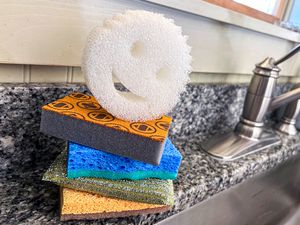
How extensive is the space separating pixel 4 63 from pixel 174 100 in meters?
0.23

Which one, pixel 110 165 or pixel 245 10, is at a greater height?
pixel 245 10

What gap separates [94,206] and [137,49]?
0.20m

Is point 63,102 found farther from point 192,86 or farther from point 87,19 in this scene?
point 192,86

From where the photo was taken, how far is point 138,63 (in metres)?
0.33

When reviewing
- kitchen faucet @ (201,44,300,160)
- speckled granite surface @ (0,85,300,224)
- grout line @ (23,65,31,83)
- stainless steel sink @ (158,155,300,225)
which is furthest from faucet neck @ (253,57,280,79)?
grout line @ (23,65,31,83)

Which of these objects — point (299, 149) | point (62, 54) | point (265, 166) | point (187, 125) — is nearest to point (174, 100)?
point (62, 54)

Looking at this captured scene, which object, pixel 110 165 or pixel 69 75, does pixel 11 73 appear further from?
pixel 110 165

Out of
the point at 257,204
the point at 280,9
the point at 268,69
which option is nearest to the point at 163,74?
the point at 268,69

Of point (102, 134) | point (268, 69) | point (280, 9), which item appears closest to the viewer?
point (102, 134)

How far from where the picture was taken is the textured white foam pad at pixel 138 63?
0.31m

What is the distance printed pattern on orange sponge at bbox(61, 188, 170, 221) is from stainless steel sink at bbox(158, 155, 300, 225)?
9cm

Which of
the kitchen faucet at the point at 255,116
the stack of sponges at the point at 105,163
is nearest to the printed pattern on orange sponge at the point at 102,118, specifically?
the stack of sponges at the point at 105,163

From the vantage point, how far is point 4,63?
37 centimetres

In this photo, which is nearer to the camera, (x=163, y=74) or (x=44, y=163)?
(x=163, y=74)
